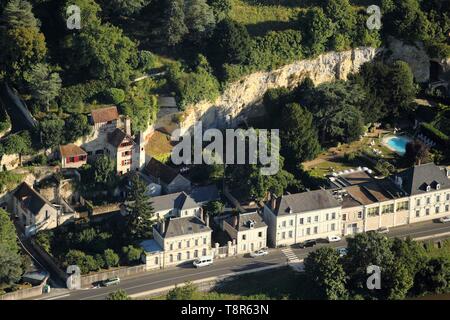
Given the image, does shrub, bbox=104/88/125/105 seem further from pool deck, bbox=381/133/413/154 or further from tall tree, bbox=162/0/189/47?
pool deck, bbox=381/133/413/154

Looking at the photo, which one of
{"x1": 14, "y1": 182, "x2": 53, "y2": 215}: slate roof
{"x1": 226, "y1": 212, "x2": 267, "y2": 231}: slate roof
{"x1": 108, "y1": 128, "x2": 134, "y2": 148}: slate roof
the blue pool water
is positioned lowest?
{"x1": 226, "y1": 212, "x2": 267, "y2": 231}: slate roof

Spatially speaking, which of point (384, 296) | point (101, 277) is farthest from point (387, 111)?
point (101, 277)

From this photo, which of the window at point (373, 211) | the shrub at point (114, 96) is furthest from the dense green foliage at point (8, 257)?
the window at point (373, 211)

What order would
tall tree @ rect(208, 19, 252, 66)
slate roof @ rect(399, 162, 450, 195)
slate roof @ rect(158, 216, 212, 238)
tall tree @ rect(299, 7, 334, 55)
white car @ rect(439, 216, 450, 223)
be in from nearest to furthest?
slate roof @ rect(158, 216, 212, 238)
slate roof @ rect(399, 162, 450, 195)
white car @ rect(439, 216, 450, 223)
tall tree @ rect(208, 19, 252, 66)
tall tree @ rect(299, 7, 334, 55)

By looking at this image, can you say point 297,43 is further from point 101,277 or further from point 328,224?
point 101,277

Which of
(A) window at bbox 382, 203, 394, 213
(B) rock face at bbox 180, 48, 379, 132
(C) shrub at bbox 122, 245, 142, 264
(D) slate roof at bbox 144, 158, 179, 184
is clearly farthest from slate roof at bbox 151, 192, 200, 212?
(A) window at bbox 382, 203, 394, 213

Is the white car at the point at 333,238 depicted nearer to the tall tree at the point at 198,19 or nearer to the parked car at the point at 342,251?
the parked car at the point at 342,251
